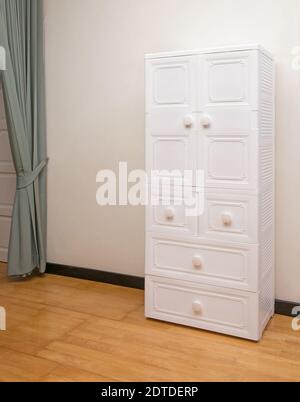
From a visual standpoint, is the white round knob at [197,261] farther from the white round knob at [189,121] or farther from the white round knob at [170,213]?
the white round knob at [189,121]

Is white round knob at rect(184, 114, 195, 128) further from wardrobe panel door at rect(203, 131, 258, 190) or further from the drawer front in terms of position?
the drawer front

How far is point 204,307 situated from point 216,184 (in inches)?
30.3

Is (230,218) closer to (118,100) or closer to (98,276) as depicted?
(118,100)

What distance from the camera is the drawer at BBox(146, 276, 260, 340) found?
2.68m

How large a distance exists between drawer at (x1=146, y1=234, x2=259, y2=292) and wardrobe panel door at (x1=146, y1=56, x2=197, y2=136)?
706 mm

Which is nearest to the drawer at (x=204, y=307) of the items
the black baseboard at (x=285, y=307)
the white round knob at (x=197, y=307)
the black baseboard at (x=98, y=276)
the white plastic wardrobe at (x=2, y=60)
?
the white round knob at (x=197, y=307)

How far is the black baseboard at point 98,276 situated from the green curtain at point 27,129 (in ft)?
0.44

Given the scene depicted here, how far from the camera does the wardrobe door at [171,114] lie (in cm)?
272

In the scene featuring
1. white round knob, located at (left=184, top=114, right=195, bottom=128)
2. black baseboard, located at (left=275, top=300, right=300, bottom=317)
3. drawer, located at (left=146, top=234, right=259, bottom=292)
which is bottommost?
black baseboard, located at (left=275, top=300, right=300, bottom=317)

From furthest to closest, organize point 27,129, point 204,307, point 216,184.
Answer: point 27,129 → point 204,307 → point 216,184

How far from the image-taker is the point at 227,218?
268 centimetres

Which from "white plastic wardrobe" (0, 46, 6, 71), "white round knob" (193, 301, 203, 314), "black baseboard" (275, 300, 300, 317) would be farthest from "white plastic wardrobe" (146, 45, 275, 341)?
"white plastic wardrobe" (0, 46, 6, 71)

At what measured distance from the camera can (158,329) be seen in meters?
2.84

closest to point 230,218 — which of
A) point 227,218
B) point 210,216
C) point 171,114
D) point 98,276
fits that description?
point 227,218
